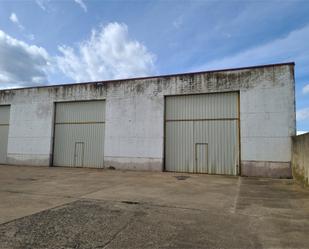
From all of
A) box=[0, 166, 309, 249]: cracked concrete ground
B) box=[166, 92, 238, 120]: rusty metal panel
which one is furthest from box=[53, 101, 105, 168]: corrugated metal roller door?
box=[0, 166, 309, 249]: cracked concrete ground

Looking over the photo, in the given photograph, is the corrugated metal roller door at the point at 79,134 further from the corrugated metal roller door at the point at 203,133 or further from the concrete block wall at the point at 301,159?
the concrete block wall at the point at 301,159

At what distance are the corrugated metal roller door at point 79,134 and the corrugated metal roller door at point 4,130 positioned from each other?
4.47 m

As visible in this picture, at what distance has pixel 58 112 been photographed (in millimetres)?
16531

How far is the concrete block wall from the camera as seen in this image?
332 inches

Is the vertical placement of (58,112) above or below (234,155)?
above

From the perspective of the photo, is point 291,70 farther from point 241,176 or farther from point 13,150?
point 13,150

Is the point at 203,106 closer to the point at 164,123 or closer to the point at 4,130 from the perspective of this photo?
the point at 164,123

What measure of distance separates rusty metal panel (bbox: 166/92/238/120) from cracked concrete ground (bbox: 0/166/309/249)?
19.1 feet

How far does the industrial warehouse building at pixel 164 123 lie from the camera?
1194cm

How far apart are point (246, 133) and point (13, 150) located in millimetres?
15788

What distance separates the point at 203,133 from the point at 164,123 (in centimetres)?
230

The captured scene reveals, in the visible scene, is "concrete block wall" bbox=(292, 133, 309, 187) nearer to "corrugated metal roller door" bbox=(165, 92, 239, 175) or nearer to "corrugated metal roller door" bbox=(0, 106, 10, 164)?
"corrugated metal roller door" bbox=(165, 92, 239, 175)

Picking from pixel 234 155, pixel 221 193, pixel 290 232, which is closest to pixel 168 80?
pixel 234 155

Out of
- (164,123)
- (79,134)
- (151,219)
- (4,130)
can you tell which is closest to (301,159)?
(164,123)
